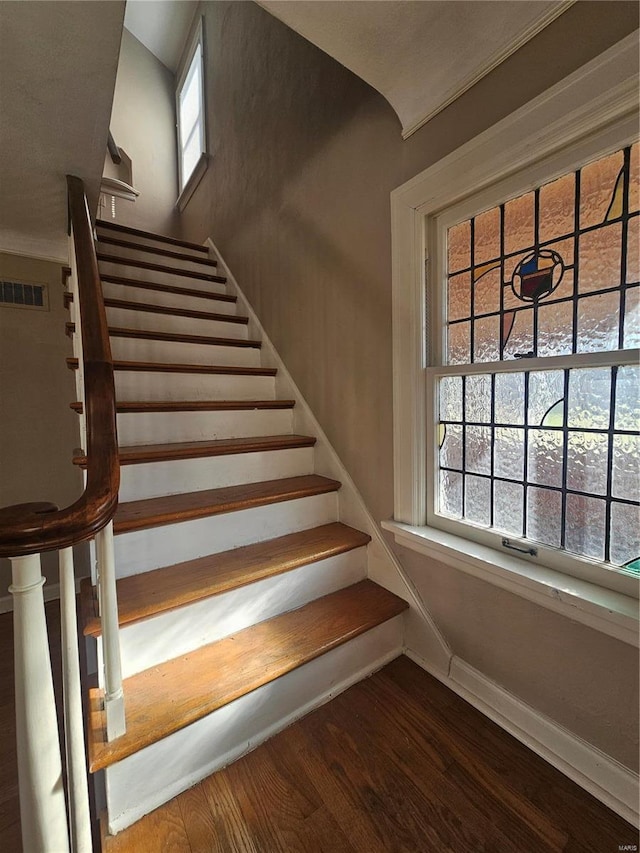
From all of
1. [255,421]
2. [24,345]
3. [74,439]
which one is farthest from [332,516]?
[24,345]

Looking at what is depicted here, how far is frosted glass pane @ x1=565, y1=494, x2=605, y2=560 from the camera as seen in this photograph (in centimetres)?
100

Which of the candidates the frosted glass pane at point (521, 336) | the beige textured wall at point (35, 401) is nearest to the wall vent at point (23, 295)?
the beige textured wall at point (35, 401)

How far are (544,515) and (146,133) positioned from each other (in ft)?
17.4

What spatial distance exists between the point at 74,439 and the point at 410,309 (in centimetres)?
231

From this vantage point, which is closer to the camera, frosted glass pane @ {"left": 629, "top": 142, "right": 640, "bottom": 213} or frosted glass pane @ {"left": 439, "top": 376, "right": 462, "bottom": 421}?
frosted glass pane @ {"left": 629, "top": 142, "right": 640, "bottom": 213}

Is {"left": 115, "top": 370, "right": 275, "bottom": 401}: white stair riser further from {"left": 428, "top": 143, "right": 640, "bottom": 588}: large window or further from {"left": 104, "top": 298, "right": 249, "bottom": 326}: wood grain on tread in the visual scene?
{"left": 428, "top": 143, "right": 640, "bottom": 588}: large window

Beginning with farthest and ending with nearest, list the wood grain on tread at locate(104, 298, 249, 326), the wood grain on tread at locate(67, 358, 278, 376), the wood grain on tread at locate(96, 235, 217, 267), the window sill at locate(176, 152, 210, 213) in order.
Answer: the window sill at locate(176, 152, 210, 213), the wood grain on tread at locate(96, 235, 217, 267), the wood grain on tread at locate(104, 298, 249, 326), the wood grain on tread at locate(67, 358, 278, 376)

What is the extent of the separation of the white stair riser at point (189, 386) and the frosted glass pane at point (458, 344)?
122 centimetres

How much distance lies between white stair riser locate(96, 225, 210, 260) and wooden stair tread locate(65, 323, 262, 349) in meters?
1.16

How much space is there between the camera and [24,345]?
2240 millimetres

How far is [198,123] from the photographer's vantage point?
3.74 meters

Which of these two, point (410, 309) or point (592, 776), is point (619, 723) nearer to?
point (592, 776)

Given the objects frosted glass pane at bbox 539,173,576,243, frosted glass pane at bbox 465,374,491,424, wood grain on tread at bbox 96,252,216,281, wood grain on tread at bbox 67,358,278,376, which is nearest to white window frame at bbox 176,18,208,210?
wood grain on tread at bbox 96,252,216,281

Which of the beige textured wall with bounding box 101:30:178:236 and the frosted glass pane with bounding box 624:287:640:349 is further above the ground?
the beige textured wall with bounding box 101:30:178:236
